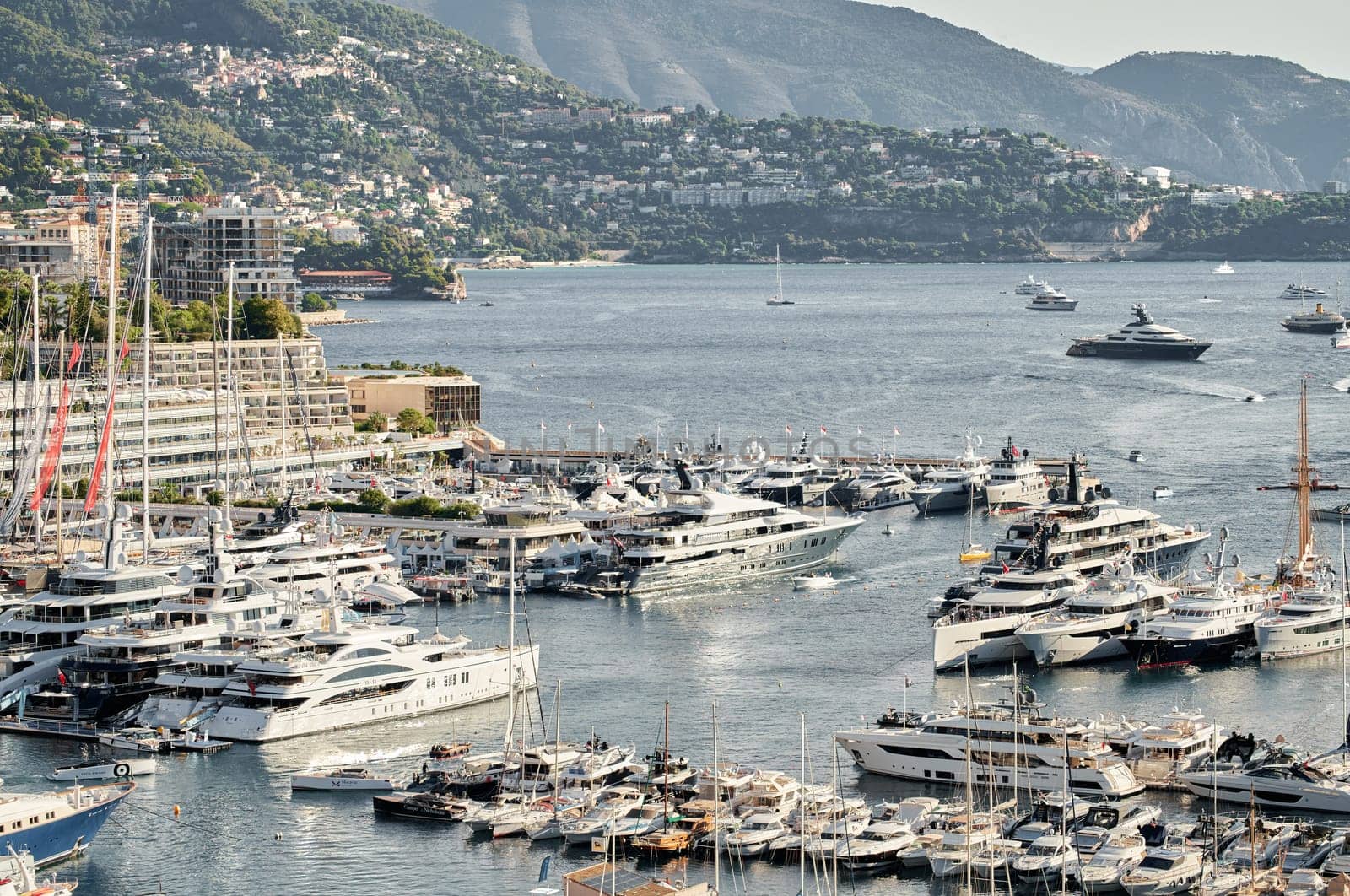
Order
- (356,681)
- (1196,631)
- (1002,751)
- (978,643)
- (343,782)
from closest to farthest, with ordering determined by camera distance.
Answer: (1002,751) → (343,782) → (356,681) → (1196,631) → (978,643)

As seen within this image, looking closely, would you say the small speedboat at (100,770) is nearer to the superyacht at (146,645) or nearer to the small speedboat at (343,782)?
the small speedboat at (343,782)

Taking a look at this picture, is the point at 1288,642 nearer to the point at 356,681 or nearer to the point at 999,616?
the point at 999,616

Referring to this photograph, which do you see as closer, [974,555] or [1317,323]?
[974,555]

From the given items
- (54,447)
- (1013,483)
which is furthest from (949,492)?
(54,447)

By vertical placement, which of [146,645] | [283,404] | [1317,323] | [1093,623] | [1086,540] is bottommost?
[1093,623]

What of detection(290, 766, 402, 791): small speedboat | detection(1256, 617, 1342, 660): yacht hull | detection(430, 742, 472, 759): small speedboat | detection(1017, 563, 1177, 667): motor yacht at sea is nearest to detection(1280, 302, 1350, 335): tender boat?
detection(1017, 563, 1177, 667): motor yacht at sea

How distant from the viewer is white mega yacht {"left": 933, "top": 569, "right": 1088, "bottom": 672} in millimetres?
38438

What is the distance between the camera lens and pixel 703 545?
157ft

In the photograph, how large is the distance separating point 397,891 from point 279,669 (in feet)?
24.8

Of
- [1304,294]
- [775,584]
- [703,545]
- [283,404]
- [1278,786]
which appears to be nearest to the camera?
[1278,786]

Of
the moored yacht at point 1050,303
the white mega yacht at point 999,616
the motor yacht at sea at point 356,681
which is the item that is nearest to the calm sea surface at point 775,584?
the motor yacht at sea at point 356,681

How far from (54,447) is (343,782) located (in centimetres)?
2100

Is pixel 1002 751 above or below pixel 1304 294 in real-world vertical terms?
below

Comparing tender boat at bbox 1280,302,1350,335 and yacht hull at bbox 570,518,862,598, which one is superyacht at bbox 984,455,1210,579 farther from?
tender boat at bbox 1280,302,1350,335
